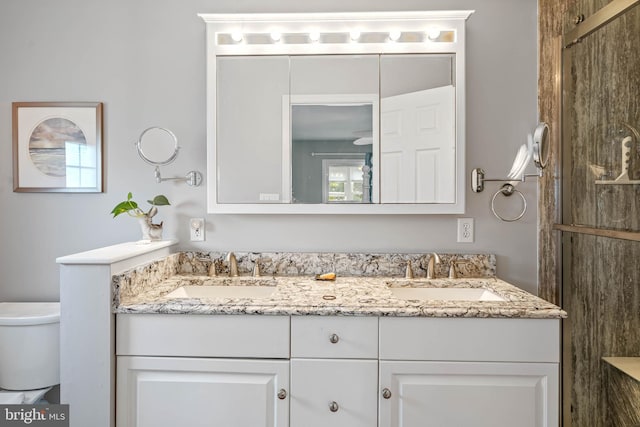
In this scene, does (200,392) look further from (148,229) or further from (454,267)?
(454,267)

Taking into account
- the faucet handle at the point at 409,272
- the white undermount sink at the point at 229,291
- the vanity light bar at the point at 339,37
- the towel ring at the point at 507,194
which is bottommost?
the white undermount sink at the point at 229,291

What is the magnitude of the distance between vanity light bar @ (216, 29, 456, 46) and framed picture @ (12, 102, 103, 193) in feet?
2.54

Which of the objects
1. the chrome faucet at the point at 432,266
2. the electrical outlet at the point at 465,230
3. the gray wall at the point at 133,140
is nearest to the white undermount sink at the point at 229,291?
the gray wall at the point at 133,140

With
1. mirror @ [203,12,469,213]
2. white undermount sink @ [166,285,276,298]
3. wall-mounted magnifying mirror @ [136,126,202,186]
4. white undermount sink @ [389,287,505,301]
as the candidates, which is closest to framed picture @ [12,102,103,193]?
wall-mounted magnifying mirror @ [136,126,202,186]

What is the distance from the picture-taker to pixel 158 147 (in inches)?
78.4

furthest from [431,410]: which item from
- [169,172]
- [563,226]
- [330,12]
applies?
[330,12]

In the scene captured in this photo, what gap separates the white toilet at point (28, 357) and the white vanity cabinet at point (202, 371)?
0.49 metres

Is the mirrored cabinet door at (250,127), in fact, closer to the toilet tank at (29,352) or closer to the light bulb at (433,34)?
the light bulb at (433,34)

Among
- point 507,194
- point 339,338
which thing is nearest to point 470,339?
point 339,338

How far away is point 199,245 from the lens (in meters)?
2.04

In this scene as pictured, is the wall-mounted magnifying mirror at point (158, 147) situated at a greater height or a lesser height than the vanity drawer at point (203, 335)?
greater

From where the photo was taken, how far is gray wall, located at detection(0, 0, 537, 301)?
1991mm

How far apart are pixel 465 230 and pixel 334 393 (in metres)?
1.03

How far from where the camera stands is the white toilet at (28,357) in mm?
1673
